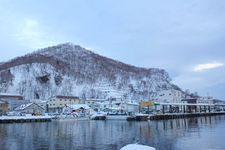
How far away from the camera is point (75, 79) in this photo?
153875 millimetres

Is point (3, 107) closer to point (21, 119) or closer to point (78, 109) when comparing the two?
point (21, 119)

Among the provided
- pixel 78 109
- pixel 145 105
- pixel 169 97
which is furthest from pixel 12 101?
pixel 169 97

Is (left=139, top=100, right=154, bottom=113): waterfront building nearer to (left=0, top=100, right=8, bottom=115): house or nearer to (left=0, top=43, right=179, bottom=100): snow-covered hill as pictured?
(left=0, top=100, right=8, bottom=115): house

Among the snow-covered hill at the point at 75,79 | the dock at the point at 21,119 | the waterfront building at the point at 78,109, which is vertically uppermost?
the snow-covered hill at the point at 75,79

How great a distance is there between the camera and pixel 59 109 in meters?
102

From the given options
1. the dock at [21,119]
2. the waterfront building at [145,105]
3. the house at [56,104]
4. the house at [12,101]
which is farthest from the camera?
the house at [56,104]

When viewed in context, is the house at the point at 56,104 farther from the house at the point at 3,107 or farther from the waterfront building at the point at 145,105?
the waterfront building at the point at 145,105

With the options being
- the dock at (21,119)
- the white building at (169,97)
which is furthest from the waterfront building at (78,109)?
the white building at (169,97)

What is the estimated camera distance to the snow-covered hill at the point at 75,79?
135 meters

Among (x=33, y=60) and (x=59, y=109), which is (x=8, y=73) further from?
(x=59, y=109)

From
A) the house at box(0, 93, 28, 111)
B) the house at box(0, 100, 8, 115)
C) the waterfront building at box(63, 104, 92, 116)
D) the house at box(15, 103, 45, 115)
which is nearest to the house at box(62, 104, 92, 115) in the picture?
the waterfront building at box(63, 104, 92, 116)

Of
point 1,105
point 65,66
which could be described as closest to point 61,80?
point 65,66

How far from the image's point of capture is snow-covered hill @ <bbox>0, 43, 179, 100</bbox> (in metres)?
135

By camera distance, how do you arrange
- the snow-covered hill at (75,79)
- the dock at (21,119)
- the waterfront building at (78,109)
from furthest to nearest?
the snow-covered hill at (75,79)
the waterfront building at (78,109)
the dock at (21,119)
